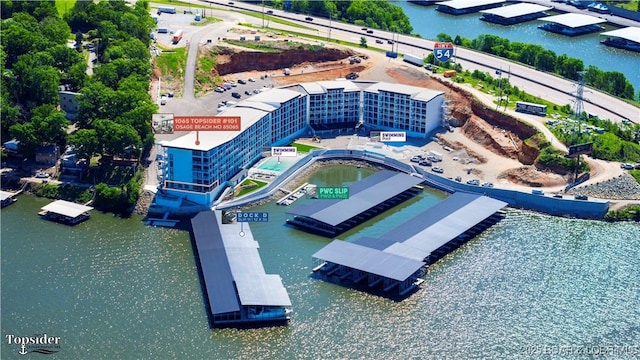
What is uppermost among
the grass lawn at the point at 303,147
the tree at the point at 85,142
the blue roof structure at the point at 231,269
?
the tree at the point at 85,142

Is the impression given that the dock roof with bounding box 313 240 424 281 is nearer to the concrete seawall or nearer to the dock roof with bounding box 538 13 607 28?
the concrete seawall

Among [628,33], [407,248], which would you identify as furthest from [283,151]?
[628,33]

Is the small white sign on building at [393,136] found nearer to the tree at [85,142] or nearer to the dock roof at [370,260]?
the dock roof at [370,260]

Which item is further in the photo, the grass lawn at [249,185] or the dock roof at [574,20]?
the dock roof at [574,20]

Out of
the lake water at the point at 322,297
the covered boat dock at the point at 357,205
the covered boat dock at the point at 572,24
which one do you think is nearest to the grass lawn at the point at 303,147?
the covered boat dock at the point at 357,205

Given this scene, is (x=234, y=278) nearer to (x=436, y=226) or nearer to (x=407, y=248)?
(x=407, y=248)

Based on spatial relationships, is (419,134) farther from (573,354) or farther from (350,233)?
(573,354)
